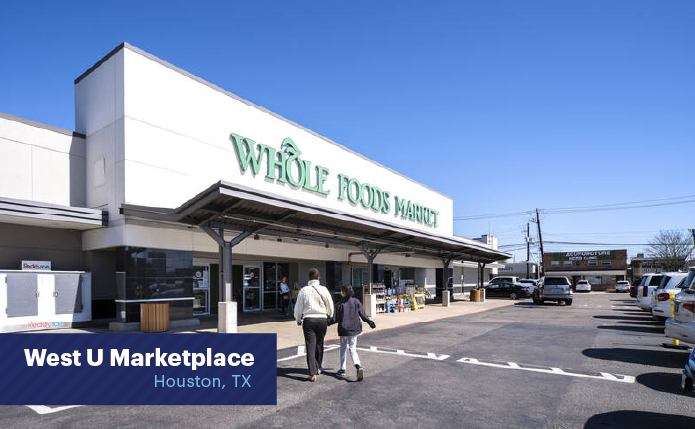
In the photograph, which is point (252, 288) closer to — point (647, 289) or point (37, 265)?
point (37, 265)

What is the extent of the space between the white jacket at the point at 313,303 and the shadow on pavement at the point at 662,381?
5.54 metres

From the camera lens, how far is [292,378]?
25.9 ft

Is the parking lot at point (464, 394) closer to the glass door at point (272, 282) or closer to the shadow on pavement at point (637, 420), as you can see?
the shadow on pavement at point (637, 420)

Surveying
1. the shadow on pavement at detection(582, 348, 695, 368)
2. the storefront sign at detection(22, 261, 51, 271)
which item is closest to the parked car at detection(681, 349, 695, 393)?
the shadow on pavement at detection(582, 348, 695, 368)

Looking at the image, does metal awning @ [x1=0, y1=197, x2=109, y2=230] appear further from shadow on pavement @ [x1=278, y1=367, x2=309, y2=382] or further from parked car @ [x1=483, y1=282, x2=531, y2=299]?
parked car @ [x1=483, y1=282, x2=531, y2=299]

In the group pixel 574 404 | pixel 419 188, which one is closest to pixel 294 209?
pixel 574 404

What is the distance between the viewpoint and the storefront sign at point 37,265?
13258 millimetres

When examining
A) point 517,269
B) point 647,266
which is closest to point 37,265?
point 517,269

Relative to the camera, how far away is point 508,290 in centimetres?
3803

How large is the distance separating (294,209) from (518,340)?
24.1 ft

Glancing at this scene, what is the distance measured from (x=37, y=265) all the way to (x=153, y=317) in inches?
153

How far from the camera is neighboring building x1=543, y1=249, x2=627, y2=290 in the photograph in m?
71.6

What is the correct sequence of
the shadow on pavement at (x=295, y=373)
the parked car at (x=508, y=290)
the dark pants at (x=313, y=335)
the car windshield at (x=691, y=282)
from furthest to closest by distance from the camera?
the parked car at (x=508, y=290) → the car windshield at (x=691, y=282) → the shadow on pavement at (x=295, y=373) → the dark pants at (x=313, y=335)

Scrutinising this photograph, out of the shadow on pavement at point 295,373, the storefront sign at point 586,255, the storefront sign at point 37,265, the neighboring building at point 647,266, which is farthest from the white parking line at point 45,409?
the storefront sign at point 586,255
